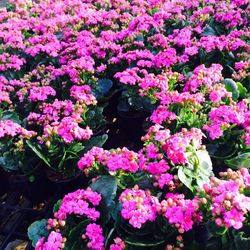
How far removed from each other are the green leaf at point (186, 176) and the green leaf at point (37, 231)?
83 centimetres

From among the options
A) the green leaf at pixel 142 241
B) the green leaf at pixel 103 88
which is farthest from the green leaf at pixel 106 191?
the green leaf at pixel 103 88

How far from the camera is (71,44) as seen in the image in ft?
13.6

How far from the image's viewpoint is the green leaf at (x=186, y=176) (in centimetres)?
184

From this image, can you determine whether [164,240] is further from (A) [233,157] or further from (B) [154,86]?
(B) [154,86]

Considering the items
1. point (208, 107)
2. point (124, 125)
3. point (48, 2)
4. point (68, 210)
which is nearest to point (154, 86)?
point (208, 107)

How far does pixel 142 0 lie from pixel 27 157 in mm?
3326

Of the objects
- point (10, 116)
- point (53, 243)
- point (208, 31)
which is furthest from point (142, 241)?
point (208, 31)

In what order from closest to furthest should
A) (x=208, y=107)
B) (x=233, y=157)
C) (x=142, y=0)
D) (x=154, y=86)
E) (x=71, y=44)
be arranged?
(x=233, y=157)
(x=208, y=107)
(x=154, y=86)
(x=71, y=44)
(x=142, y=0)

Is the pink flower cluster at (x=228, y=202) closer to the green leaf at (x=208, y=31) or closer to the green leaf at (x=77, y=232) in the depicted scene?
the green leaf at (x=77, y=232)

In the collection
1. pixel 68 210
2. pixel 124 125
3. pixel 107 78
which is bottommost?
pixel 124 125

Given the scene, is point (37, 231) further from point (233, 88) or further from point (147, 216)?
point (233, 88)

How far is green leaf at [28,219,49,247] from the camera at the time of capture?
2.10 m

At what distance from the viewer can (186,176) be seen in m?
1.89

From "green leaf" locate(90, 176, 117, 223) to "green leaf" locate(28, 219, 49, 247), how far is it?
360 mm
